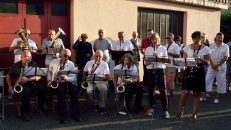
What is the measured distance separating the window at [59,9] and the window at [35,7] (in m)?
0.33

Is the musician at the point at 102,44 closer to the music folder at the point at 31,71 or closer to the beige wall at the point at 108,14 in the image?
the beige wall at the point at 108,14

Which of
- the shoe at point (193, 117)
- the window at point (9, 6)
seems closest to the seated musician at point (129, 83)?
the shoe at point (193, 117)

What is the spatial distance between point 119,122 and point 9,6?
14.7ft

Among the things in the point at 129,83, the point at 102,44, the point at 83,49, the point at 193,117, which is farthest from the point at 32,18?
the point at 193,117

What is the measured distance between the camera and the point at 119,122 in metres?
7.38

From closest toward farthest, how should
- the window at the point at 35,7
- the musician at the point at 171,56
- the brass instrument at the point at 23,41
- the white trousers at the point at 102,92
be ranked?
the white trousers at the point at 102,92 < the brass instrument at the point at 23,41 < the musician at the point at 171,56 < the window at the point at 35,7

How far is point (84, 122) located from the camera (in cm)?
728

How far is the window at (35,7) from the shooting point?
962 cm

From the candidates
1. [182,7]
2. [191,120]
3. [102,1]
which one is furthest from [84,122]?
[182,7]

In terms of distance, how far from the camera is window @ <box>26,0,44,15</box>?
31.6 feet

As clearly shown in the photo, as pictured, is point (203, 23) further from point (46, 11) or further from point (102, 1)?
point (46, 11)

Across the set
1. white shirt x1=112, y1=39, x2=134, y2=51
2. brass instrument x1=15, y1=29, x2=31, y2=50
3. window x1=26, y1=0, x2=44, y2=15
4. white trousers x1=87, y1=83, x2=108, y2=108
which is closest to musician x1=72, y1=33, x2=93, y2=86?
white shirt x1=112, y1=39, x2=134, y2=51

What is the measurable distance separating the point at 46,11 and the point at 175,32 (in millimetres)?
6142

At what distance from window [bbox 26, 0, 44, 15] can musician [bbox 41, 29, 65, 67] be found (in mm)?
973
